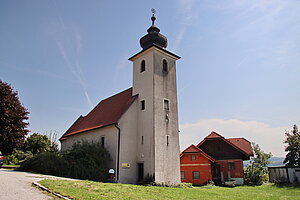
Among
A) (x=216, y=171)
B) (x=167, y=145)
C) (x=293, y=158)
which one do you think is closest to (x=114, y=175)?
(x=167, y=145)

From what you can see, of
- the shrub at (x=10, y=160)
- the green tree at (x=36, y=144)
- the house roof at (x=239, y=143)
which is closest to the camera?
the shrub at (x=10, y=160)

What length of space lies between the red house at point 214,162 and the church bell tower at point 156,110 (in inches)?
355

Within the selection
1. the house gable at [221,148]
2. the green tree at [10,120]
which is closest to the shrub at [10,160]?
the green tree at [10,120]

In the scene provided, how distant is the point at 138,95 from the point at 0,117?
46.8ft

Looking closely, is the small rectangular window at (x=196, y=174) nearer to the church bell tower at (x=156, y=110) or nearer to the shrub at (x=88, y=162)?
the church bell tower at (x=156, y=110)

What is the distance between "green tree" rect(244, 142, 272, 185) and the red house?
102cm

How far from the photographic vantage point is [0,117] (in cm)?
2450

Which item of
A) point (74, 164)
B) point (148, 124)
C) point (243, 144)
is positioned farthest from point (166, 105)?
point (243, 144)

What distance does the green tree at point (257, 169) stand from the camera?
1209 inches

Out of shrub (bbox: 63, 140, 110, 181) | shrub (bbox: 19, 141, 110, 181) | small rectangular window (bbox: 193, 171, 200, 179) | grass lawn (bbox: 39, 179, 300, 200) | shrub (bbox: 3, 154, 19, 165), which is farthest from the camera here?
small rectangular window (bbox: 193, 171, 200, 179)

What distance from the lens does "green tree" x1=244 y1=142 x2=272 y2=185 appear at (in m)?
30.7

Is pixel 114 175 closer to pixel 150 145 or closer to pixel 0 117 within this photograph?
pixel 150 145

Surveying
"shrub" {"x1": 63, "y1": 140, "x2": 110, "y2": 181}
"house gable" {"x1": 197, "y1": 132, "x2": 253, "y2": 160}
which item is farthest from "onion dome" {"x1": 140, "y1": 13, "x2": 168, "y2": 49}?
"house gable" {"x1": 197, "y1": 132, "x2": 253, "y2": 160}

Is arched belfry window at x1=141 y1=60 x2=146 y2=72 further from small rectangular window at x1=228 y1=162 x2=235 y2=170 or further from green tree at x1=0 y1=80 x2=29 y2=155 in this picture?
small rectangular window at x1=228 y1=162 x2=235 y2=170
